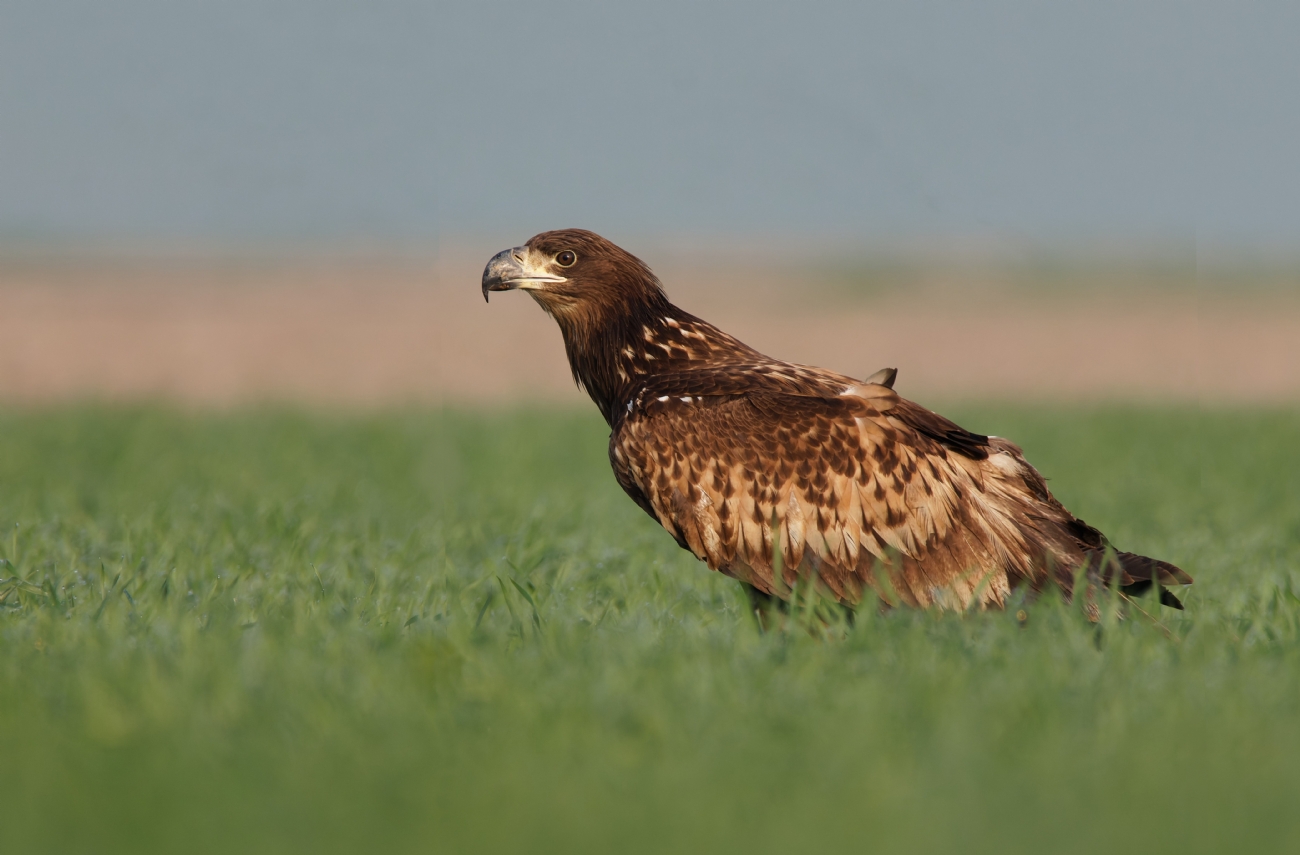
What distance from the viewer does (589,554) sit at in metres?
8.02

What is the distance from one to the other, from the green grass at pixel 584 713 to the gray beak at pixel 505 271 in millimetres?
1475

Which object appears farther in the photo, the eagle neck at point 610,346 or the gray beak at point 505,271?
the gray beak at point 505,271

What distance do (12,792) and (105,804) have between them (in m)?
0.29

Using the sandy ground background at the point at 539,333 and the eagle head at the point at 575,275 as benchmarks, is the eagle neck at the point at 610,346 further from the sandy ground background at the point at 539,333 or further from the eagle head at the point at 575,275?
the sandy ground background at the point at 539,333

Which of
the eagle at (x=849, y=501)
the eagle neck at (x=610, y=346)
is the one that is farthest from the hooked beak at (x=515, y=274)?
the eagle at (x=849, y=501)

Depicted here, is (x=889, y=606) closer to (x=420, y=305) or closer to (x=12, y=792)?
(x=12, y=792)

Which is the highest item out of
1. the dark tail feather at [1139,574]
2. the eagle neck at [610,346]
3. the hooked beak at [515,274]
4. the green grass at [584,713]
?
the hooked beak at [515,274]

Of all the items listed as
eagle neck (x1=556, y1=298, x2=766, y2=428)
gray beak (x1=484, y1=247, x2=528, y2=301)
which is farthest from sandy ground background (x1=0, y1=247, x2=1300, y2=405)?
eagle neck (x1=556, y1=298, x2=766, y2=428)

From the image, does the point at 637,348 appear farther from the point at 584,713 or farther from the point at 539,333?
the point at 539,333

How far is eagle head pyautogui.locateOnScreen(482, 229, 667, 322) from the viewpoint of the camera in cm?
685

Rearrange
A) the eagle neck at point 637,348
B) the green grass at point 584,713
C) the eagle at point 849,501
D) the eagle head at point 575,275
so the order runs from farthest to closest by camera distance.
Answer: the eagle head at point 575,275, the eagle neck at point 637,348, the eagle at point 849,501, the green grass at point 584,713

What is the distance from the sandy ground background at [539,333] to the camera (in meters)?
29.0

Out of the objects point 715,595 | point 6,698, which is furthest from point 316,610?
point 715,595

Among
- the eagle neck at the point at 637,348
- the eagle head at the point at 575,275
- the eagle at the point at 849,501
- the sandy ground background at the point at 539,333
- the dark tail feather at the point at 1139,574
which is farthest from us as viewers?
the sandy ground background at the point at 539,333
